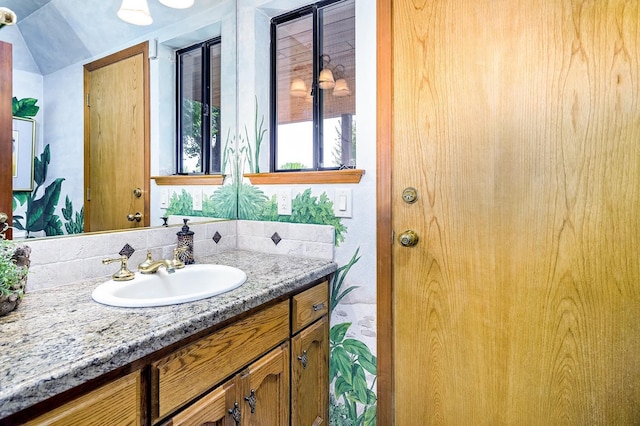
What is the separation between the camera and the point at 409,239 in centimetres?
126

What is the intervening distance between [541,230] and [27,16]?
1.74m

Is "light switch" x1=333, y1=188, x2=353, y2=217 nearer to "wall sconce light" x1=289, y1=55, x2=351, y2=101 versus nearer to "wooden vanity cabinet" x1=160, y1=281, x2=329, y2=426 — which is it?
"wooden vanity cabinet" x1=160, y1=281, x2=329, y2=426

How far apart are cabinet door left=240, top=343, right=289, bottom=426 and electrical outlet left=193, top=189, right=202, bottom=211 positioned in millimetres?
815

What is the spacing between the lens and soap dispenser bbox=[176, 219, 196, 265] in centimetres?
130

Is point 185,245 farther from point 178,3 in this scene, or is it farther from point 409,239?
point 178,3

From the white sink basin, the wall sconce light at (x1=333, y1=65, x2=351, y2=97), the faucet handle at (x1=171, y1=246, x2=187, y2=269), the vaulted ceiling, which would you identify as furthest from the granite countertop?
the wall sconce light at (x1=333, y1=65, x2=351, y2=97)

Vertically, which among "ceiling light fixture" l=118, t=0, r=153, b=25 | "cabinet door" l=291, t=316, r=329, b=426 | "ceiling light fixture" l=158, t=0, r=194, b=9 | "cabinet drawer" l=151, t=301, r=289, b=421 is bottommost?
"cabinet door" l=291, t=316, r=329, b=426

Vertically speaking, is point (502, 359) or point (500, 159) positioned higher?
point (500, 159)

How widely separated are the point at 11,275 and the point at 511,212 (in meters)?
1.43

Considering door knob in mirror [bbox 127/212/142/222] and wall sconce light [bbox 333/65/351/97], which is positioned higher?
wall sconce light [bbox 333/65/351/97]

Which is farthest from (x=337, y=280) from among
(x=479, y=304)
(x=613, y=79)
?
(x=613, y=79)

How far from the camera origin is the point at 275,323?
1071mm

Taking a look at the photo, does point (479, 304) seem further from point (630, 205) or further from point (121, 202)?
point (121, 202)

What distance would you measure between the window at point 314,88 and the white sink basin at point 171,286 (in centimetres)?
69
